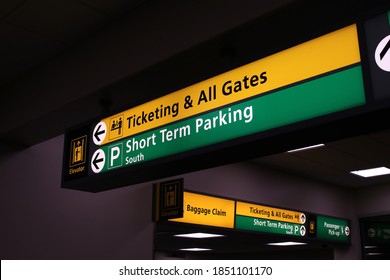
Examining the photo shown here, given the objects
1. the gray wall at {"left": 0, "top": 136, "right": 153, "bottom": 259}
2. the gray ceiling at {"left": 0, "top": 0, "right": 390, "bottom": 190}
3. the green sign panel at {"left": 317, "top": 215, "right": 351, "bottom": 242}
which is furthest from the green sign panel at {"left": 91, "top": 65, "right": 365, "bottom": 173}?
the green sign panel at {"left": 317, "top": 215, "right": 351, "bottom": 242}

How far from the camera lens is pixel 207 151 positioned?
7.38 feet

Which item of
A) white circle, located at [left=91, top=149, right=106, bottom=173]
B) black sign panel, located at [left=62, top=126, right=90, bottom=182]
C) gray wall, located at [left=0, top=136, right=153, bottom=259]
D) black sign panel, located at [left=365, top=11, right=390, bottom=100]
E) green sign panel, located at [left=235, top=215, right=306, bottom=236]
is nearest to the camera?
black sign panel, located at [left=365, top=11, right=390, bottom=100]

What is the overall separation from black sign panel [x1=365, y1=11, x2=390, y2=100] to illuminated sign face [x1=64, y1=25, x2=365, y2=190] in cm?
6

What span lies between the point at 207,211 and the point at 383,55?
4257mm

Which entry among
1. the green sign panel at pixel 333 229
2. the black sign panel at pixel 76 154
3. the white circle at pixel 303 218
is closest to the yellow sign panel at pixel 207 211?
the white circle at pixel 303 218

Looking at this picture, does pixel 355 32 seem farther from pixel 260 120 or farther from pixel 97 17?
pixel 97 17

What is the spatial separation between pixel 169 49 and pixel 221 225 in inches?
143

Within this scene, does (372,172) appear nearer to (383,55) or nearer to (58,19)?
(58,19)

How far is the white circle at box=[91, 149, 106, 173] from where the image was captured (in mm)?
2842

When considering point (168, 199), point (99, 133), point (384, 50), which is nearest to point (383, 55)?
point (384, 50)

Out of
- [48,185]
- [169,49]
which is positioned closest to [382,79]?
[169,49]

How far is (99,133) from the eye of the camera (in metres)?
2.90

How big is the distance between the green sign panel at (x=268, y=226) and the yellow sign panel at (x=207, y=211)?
8.3 inches

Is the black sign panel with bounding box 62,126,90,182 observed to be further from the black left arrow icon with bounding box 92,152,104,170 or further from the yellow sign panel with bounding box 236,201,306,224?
the yellow sign panel with bounding box 236,201,306,224
